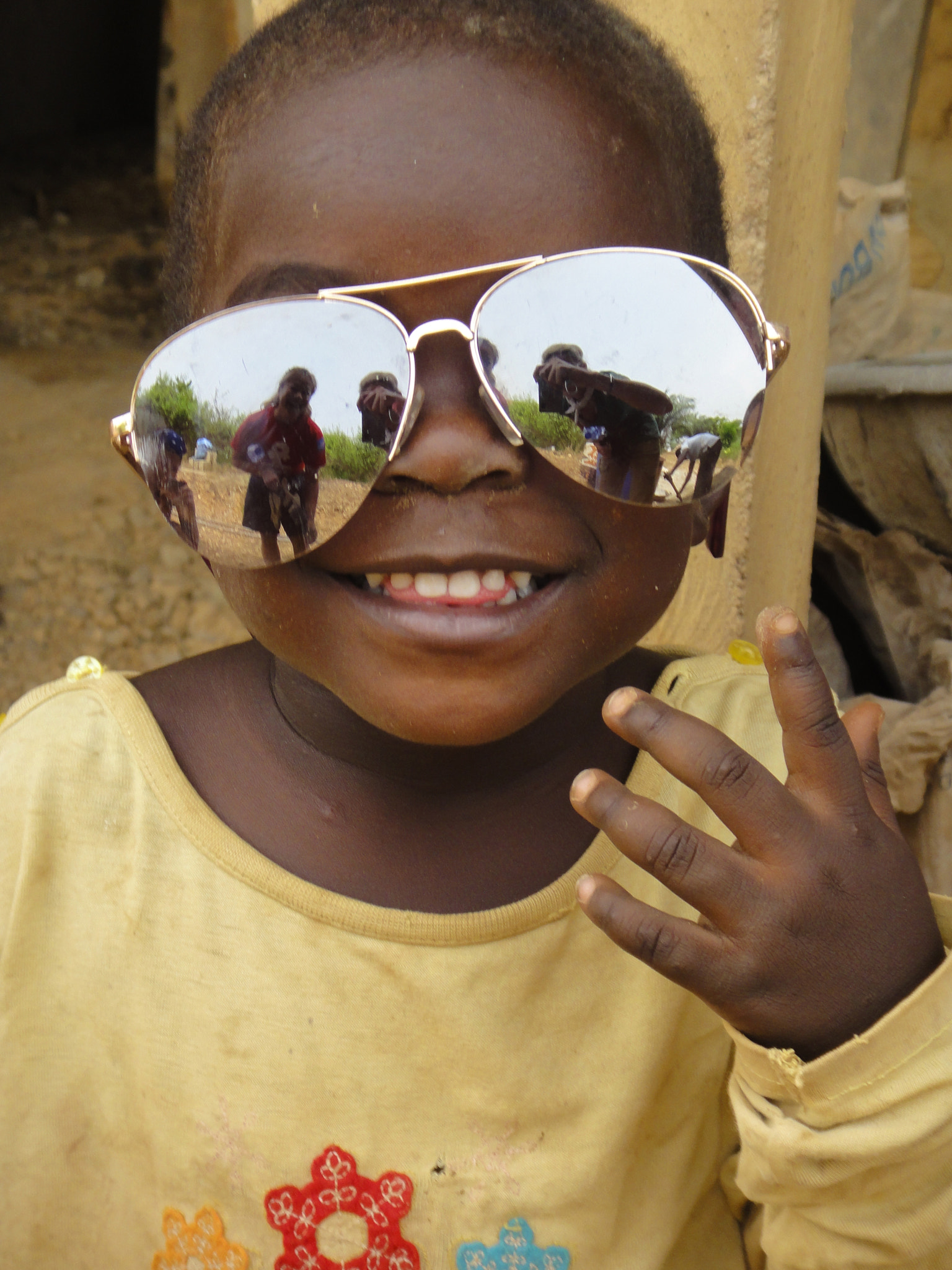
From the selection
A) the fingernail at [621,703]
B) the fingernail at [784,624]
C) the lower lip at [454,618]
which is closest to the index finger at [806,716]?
the fingernail at [784,624]

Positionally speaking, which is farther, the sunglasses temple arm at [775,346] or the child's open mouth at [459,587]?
the sunglasses temple arm at [775,346]

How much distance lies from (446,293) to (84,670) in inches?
26.0

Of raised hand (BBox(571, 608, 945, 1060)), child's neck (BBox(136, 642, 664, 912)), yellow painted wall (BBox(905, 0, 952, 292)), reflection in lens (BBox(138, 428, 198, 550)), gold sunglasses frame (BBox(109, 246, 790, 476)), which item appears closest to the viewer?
raised hand (BBox(571, 608, 945, 1060))

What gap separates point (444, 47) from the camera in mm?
1032

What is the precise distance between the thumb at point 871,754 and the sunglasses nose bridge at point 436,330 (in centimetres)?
48

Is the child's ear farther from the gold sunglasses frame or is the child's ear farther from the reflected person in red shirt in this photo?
the reflected person in red shirt

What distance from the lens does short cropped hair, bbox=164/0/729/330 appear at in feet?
3.45

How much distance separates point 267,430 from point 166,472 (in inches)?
6.1

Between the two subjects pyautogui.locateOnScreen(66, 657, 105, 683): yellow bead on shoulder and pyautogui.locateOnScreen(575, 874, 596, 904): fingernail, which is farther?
pyautogui.locateOnScreen(66, 657, 105, 683): yellow bead on shoulder

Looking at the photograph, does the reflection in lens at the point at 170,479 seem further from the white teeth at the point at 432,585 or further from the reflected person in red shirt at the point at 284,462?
the white teeth at the point at 432,585

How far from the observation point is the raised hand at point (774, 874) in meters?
0.87

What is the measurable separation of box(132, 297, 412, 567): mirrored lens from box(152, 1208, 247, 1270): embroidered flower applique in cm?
71

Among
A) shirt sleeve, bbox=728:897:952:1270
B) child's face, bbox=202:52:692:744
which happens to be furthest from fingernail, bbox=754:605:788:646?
shirt sleeve, bbox=728:897:952:1270

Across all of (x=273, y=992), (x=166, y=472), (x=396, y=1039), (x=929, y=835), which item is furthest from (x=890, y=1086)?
(x=929, y=835)
